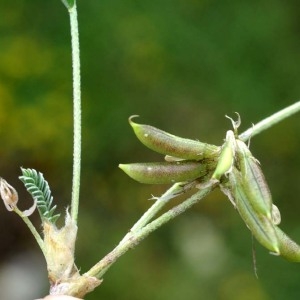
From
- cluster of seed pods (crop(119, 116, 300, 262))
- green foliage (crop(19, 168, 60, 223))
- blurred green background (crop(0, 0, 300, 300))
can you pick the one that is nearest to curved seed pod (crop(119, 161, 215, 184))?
cluster of seed pods (crop(119, 116, 300, 262))

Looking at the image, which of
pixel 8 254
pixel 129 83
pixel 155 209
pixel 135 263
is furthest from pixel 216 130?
pixel 155 209

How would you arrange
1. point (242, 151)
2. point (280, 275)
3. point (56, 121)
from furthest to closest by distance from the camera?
point (56, 121)
point (280, 275)
point (242, 151)

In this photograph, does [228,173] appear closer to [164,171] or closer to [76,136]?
[164,171]

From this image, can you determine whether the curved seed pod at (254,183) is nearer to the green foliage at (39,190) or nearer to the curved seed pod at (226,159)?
the curved seed pod at (226,159)

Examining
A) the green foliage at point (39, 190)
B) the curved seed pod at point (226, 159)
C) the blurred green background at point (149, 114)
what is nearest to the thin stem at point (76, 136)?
the green foliage at point (39, 190)

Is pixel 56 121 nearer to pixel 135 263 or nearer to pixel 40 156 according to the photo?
pixel 40 156
